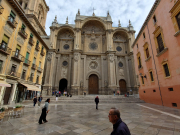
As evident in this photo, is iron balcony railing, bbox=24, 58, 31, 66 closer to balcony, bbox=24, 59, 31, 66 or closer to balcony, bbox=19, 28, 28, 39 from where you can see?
balcony, bbox=24, 59, 31, 66

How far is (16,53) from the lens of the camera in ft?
42.2

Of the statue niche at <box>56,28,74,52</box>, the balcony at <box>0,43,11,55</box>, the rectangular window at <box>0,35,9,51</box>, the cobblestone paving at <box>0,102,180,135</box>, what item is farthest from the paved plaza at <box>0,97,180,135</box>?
the statue niche at <box>56,28,74,52</box>

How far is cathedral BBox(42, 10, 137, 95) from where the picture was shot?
2267cm

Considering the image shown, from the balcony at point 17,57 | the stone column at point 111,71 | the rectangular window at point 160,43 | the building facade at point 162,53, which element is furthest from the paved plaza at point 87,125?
the stone column at point 111,71

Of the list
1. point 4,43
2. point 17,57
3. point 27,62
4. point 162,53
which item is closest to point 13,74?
point 17,57

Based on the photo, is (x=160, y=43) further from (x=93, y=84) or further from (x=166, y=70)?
(x=93, y=84)

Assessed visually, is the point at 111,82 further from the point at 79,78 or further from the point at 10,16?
the point at 10,16

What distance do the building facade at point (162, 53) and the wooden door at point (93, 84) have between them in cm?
1182

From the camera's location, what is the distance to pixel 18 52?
523 inches

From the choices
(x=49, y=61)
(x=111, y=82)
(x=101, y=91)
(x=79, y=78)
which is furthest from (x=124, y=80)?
(x=49, y=61)

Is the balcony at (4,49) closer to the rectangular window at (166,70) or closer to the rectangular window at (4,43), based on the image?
the rectangular window at (4,43)

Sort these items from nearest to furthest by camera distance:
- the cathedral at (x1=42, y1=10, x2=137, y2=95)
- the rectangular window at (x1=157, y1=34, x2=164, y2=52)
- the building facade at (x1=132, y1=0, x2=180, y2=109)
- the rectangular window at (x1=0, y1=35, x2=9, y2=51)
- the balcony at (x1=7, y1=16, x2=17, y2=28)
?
the building facade at (x1=132, y1=0, x2=180, y2=109) → the rectangular window at (x1=157, y1=34, x2=164, y2=52) → the rectangular window at (x1=0, y1=35, x2=9, y2=51) → the balcony at (x1=7, y1=16, x2=17, y2=28) → the cathedral at (x1=42, y1=10, x2=137, y2=95)

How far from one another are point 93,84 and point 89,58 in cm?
682

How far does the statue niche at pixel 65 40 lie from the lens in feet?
86.0
